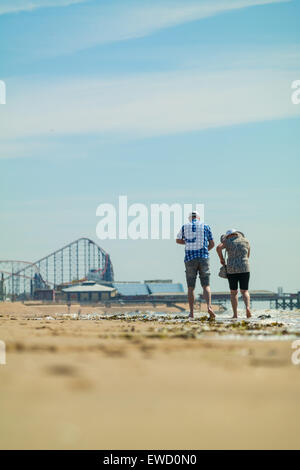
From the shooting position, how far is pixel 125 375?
71.1 inches

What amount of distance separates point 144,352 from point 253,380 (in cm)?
75

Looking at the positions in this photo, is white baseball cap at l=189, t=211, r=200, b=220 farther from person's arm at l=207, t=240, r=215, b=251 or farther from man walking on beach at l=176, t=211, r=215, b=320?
person's arm at l=207, t=240, r=215, b=251

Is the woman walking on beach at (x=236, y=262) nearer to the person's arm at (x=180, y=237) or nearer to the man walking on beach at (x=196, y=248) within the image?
the man walking on beach at (x=196, y=248)

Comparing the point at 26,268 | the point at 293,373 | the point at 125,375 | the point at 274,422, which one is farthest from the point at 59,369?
the point at 26,268

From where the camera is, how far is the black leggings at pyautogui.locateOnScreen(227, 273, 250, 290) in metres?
6.98

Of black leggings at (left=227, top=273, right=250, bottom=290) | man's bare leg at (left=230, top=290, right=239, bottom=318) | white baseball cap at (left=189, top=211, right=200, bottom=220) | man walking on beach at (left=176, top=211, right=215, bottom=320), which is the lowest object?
man's bare leg at (left=230, top=290, right=239, bottom=318)

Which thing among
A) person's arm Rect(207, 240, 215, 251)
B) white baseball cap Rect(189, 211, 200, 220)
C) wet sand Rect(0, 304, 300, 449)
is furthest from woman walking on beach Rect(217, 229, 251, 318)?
wet sand Rect(0, 304, 300, 449)

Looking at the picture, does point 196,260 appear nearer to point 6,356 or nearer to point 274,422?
point 6,356

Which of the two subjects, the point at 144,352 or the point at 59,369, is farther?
the point at 144,352

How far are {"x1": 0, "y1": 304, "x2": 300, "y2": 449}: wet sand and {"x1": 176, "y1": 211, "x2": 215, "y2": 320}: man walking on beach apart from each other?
15.6 feet

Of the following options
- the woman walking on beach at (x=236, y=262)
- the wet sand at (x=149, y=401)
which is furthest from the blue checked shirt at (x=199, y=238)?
the wet sand at (x=149, y=401)
